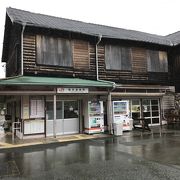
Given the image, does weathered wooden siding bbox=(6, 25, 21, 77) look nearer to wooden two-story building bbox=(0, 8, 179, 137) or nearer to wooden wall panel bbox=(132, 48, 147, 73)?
wooden two-story building bbox=(0, 8, 179, 137)

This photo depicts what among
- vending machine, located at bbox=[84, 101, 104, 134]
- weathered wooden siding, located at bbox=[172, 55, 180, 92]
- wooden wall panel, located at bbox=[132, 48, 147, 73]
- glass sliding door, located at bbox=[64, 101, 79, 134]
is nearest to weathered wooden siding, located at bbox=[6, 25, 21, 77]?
glass sliding door, located at bbox=[64, 101, 79, 134]

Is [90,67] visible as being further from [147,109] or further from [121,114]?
[147,109]

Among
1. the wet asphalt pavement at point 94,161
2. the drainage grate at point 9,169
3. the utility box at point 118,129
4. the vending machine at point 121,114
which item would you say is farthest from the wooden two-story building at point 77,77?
the drainage grate at point 9,169

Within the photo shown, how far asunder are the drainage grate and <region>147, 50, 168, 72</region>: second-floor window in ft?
37.5

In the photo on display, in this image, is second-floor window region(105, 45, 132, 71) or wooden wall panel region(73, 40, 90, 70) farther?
second-floor window region(105, 45, 132, 71)

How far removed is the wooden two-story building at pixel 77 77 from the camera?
10562mm

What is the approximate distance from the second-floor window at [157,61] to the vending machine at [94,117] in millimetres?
5416

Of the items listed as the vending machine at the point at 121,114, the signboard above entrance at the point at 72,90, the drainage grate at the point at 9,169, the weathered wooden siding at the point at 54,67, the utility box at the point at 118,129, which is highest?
the weathered wooden siding at the point at 54,67

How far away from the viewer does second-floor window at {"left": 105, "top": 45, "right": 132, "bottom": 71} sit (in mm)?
13469

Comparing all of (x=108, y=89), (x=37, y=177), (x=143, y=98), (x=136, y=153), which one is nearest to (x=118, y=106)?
(x=108, y=89)

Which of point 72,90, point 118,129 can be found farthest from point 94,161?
point 118,129

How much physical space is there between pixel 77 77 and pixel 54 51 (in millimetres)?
2004

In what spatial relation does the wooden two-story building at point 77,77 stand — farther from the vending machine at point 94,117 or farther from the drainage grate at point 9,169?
the drainage grate at point 9,169

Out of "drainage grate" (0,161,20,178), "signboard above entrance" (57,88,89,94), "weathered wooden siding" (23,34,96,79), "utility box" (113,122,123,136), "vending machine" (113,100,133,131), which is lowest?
"drainage grate" (0,161,20,178)
